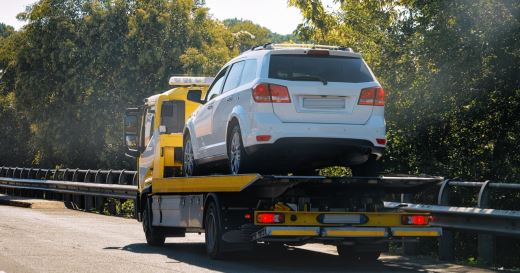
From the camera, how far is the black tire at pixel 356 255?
1326 centimetres

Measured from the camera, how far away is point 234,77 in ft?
42.8

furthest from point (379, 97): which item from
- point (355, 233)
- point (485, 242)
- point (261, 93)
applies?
point (485, 242)

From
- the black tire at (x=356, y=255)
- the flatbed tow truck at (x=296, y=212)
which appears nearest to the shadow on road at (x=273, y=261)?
the black tire at (x=356, y=255)

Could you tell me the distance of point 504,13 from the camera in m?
15.6

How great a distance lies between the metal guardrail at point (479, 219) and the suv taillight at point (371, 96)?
1562 mm

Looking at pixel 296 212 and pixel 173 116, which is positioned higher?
pixel 173 116

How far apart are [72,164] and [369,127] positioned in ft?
147

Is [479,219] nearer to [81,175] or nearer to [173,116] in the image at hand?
[173,116]

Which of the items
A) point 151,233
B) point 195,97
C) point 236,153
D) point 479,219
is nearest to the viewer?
point 479,219

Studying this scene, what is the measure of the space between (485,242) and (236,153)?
317 cm

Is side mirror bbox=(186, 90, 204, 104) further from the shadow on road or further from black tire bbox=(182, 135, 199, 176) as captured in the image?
the shadow on road

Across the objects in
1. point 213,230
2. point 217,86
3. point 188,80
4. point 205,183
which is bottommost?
point 213,230

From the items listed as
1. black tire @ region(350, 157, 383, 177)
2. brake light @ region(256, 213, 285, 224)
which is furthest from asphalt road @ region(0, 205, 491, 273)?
black tire @ region(350, 157, 383, 177)

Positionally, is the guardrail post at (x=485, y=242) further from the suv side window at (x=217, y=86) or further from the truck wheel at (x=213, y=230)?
the suv side window at (x=217, y=86)
